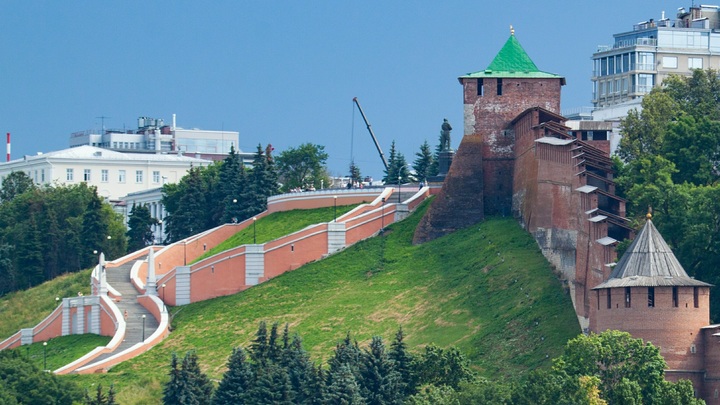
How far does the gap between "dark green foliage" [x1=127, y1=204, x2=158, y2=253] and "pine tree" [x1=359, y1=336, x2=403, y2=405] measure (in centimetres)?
4427

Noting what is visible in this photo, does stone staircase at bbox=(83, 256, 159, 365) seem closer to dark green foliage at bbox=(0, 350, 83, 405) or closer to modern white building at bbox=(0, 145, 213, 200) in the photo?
dark green foliage at bbox=(0, 350, 83, 405)

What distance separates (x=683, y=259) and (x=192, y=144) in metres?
97.3

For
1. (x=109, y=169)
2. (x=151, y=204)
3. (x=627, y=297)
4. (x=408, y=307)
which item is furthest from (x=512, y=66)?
(x=109, y=169)

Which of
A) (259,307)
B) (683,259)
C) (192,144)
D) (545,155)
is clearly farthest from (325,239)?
(192,144)

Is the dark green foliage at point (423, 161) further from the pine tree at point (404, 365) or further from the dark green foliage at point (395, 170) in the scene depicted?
the pine tree at point (404, 365)

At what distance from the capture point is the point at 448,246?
284ft

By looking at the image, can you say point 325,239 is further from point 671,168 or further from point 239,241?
point 671,168

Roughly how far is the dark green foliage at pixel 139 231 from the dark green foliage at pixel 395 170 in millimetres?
11924

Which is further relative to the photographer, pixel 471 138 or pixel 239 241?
pixel 239 241

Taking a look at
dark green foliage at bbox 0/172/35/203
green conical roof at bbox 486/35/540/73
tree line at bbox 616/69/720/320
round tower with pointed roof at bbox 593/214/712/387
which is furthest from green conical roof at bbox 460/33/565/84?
dark green foliage at bbox 0/172/35/203

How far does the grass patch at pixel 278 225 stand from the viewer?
9862 cm

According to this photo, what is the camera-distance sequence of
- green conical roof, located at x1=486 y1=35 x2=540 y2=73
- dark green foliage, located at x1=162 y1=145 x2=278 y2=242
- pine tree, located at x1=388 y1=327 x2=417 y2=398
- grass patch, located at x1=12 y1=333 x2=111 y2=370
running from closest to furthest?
pine tree, located at x1=388 y1=327 x2=417 y2=398 < green conical roof, located at x1=486 y1=35 x2=540 y2=73 < grass patch, located at x1=12 y1=333 x2=111 y2=370 < dark green foliage, located at x1=162 y1=145 x2=278 y2=242

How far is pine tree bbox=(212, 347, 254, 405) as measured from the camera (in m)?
71.8

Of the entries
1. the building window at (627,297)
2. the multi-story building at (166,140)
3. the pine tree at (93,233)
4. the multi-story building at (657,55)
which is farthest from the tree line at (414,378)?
the multi-story building at (166,140)
